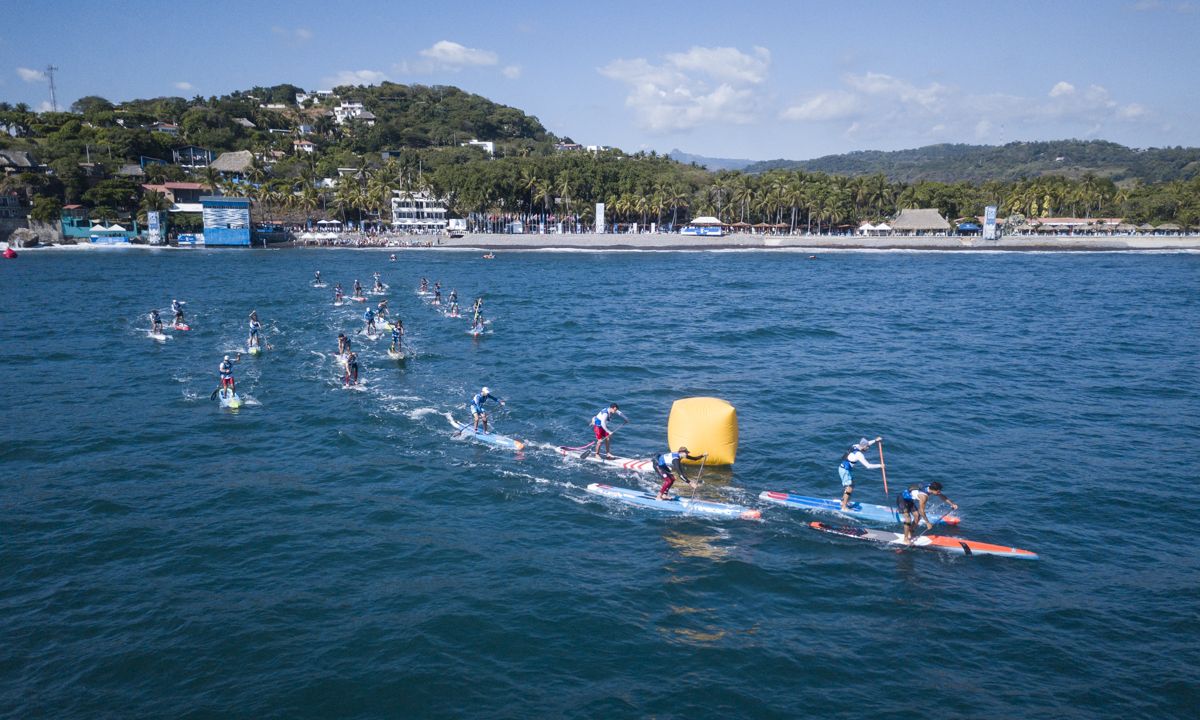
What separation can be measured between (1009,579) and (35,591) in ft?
→ 82.8

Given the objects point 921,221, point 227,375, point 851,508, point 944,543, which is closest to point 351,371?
point 227,375

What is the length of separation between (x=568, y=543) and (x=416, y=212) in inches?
6345

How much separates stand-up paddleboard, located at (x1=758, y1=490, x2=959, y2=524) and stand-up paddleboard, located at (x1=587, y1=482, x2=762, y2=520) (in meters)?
1.26

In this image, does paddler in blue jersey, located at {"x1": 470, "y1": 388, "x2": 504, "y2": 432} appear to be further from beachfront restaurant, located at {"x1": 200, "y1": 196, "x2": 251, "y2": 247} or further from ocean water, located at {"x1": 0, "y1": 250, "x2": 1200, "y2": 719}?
beachfront restaurant, located at {"x1": 200, "y1": 196, "x2": 251, "y2": 247}

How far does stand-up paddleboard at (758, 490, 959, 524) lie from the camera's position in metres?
22.6

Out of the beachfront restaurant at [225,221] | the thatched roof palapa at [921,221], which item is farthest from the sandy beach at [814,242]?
the beachfront restaurant at [225,221]

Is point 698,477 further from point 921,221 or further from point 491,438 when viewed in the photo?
point 921,221

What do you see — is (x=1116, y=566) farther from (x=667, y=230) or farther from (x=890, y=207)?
(x=890, y=207)

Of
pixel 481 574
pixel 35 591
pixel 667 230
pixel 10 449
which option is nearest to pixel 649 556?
pixel 481 574

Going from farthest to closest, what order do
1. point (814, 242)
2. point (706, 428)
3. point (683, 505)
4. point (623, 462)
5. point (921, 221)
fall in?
point (921, 221) → point (814, 242) → point (623, 462) → point (706, 428) → point (683, 505)

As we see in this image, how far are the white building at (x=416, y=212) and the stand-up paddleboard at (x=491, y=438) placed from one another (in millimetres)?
143918

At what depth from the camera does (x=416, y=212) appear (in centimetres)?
17188

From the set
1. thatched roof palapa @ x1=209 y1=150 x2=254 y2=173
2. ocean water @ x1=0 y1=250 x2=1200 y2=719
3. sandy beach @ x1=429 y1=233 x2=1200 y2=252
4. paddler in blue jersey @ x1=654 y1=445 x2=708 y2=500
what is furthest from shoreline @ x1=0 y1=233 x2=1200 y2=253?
paddler in blue jersey @ x1=654 y1=445 x2=708 y2=500

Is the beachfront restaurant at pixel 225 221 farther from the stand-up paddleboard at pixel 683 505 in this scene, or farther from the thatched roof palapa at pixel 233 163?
the stand-up paddleboard at pixel 683 505
